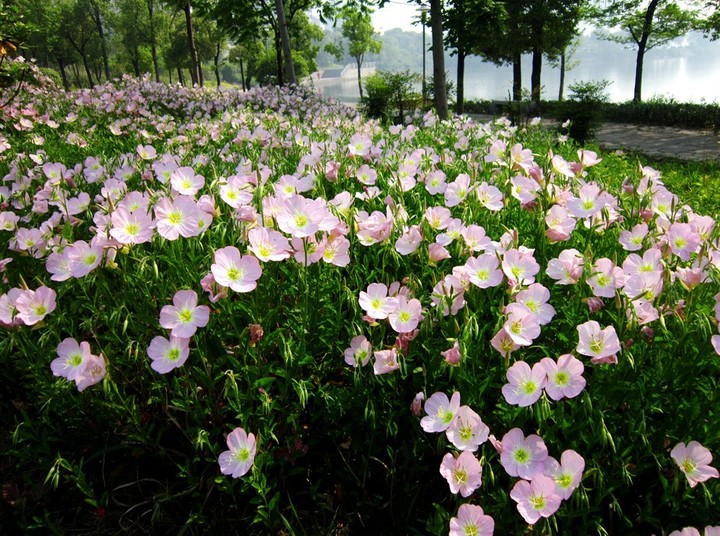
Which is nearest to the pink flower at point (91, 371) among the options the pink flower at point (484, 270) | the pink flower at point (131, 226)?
the pink flower at point (131, 226)

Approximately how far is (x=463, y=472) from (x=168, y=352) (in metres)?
0.87

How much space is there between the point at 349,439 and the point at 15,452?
44.2 inches

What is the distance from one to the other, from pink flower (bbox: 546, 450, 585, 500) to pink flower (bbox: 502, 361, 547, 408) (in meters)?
0.14

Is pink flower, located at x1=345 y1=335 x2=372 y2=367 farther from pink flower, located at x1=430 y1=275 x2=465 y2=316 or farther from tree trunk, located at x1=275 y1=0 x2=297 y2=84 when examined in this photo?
tree trunk, located at x1=275 y1=0 x2=297 y2=84

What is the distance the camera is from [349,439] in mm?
1657

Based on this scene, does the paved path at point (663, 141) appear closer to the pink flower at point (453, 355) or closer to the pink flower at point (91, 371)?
the pink flower at point (453, 355)

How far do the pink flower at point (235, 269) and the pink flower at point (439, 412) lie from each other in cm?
59

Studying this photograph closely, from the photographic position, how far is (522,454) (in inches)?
45.0

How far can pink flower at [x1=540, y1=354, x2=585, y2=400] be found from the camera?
3.81ft

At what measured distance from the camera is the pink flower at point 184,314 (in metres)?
1.31

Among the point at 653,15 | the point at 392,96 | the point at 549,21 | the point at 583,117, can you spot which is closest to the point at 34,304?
the point at 583,117

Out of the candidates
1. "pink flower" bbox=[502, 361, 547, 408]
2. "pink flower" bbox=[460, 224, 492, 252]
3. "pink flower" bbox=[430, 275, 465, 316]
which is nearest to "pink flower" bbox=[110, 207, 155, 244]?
"pink flower" bbox=[430, 275, 465, 316]

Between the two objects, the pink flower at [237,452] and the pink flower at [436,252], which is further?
the pink flower at [436,252]

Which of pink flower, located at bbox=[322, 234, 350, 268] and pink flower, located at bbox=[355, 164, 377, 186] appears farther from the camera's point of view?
pink flower, located at bbox=[355, 164, 377, 186]
